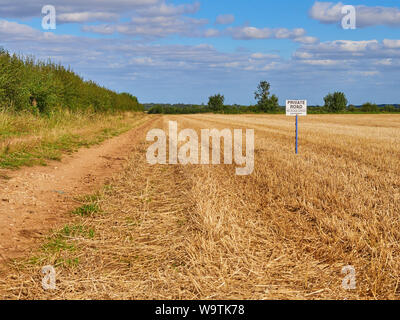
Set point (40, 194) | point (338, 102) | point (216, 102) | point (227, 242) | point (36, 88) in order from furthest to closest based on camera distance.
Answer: point (216, 102), point (338, 102), point (36, 88), point (40, 194), point (227, 242)

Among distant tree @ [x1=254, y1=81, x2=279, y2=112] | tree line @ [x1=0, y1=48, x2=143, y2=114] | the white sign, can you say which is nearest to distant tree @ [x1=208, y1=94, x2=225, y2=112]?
distant tree @ [x1=254, y1=81, x2=279, y2=112]

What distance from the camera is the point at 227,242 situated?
517 centimetres

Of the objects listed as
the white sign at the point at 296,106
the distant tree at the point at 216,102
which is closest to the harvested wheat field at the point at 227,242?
the white sign at the point at 296,106

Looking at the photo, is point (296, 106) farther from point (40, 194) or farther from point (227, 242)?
point (227, 242)

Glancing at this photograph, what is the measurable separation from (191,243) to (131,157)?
9.53 metres

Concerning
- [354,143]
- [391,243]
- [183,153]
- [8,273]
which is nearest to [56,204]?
[8,273]

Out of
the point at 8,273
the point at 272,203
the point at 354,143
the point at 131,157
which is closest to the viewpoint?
the point at 8,273

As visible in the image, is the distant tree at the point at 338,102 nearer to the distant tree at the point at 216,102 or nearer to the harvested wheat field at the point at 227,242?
the distant tree at the point at 216,102

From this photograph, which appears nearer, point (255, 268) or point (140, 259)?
point (255, 268)

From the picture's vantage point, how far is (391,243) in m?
4.93

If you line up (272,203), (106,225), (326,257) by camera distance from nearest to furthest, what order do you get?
(326,257) → (106,225) → (272,203)

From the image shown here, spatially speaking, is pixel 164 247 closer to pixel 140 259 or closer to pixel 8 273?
pixel 140 259

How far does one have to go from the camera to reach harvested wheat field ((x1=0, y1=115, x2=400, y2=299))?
13.4 ft

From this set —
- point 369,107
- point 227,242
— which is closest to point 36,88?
point 227,242
